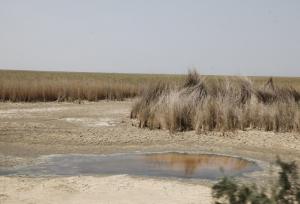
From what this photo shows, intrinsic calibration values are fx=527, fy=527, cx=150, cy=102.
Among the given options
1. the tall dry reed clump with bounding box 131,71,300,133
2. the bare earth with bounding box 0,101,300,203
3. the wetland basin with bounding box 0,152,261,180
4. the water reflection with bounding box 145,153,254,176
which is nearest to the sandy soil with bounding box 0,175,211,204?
the bare earth with bounding box 0,101,300,203

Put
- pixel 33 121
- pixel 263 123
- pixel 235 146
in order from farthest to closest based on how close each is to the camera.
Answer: pixel 33 121
pixel 263 123
pixel 235 146

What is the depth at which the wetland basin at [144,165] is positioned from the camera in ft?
31.7

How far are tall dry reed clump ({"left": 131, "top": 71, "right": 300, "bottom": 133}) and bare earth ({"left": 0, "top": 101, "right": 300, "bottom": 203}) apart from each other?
0.58 meters

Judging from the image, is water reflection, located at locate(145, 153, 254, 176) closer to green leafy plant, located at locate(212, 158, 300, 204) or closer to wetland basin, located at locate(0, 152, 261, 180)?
wetland basin, located at locate(0, 152, 261, 180)

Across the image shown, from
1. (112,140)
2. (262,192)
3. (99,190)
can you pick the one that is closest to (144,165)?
(99,190)

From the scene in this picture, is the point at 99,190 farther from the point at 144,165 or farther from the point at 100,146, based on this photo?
the point at 100,146

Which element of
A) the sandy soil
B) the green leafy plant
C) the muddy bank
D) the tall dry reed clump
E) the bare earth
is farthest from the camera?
the tall dry reed clump

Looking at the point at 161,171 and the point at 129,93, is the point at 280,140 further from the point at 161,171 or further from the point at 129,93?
the point at 129,93

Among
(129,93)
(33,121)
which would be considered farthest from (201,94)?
(129,93)

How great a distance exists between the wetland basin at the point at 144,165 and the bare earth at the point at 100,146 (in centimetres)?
54

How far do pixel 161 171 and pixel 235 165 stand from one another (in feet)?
5.67

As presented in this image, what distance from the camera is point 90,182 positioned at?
336 inches

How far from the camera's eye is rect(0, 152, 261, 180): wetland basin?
967 centimetres

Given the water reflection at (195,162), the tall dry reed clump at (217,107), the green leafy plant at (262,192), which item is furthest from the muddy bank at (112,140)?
the green leafy plant at (262,192)
